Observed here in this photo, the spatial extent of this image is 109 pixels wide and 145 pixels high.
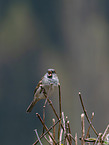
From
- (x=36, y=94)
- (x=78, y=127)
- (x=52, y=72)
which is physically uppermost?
(x=52, y=72)

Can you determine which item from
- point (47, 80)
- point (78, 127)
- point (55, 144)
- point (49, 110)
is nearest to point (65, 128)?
point (55, 144)

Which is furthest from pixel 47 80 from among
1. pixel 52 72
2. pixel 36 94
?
pixel 36 94

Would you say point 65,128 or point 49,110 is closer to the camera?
point 65,128

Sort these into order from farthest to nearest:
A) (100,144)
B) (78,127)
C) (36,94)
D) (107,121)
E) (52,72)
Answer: (107,121) < (78,127) < (36,94) < (52,72) < (100,144)

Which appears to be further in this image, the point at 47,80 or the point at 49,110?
the point at 49,110

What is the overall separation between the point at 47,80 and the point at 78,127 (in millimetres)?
1869

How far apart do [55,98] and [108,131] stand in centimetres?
233

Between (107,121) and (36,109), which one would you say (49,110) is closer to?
(36,109)

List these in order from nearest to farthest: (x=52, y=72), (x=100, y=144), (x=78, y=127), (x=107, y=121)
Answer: (x=100, y=144) < (x=52, y=72) < (x=78, y=127) < (x=107, y=121)

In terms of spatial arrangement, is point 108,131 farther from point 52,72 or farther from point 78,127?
point 78,127

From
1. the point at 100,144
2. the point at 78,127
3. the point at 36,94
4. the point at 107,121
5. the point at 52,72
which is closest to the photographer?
the point at 100,144

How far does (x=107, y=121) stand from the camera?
290cm

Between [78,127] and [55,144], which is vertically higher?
[55,144]

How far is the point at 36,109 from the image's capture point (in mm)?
2740
